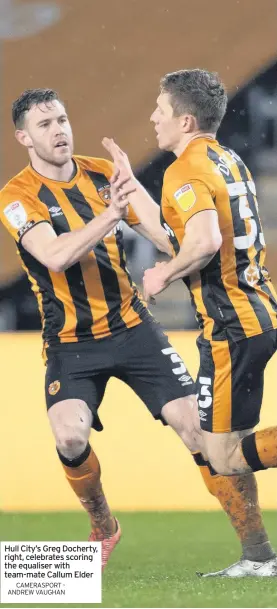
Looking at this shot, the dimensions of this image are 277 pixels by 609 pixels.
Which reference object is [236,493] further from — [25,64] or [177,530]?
[25,64]

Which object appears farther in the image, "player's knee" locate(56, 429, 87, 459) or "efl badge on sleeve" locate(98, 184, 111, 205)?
"efl badge on sleeve" locate(98, 184, 111, 205)

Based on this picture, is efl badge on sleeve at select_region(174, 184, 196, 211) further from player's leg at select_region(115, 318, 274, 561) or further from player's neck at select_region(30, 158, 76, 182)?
player's neck at select_region(30, 158, 76, 182)

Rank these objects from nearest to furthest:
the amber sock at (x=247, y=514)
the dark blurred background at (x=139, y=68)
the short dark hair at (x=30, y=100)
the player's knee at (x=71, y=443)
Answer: the amber sock at (x=247, y=514), the player's knee at (x=71, y=443), the short dark hair at (x=30, y=100), the dark blurred background at (x=139, y=68)

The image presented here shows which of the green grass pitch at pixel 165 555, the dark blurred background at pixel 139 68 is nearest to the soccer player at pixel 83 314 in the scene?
the green grass pitch at pixel 165 555

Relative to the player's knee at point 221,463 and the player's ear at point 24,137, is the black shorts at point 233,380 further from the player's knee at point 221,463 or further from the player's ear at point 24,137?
the player's ear at point 24,137

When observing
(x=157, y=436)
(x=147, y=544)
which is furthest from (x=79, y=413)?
(x=157, y=436)

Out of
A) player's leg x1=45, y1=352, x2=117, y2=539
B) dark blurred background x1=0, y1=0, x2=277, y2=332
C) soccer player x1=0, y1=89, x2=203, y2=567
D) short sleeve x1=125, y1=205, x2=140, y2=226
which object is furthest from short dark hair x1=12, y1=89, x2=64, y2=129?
dark blurred background x1=0, y1=0, x2=277, y2=332

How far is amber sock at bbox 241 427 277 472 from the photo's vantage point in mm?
4293

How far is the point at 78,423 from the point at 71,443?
8cm

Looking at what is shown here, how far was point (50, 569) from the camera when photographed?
440cm

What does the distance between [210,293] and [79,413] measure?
2.64ft

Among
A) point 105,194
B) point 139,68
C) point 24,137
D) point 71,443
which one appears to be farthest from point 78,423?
point 139,68

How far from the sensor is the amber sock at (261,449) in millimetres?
4293
